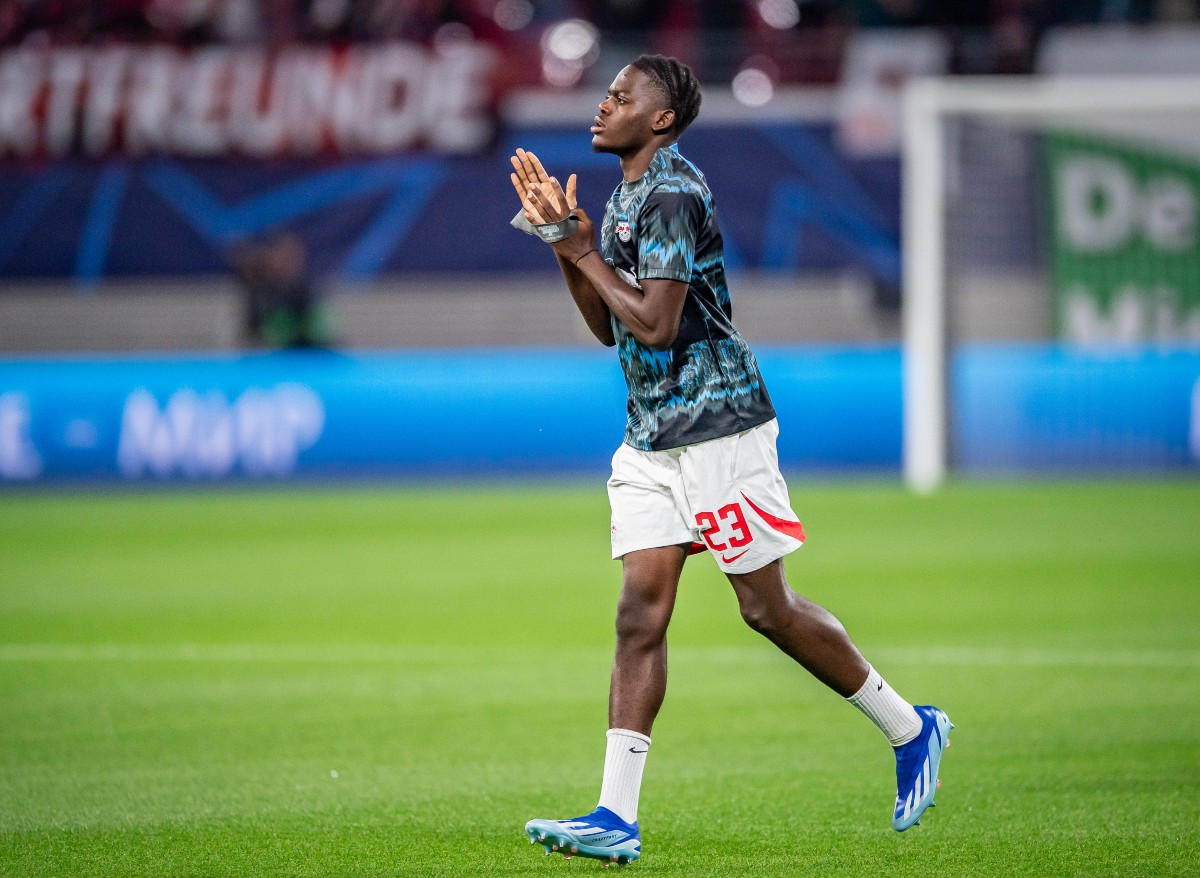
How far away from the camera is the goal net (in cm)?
1538

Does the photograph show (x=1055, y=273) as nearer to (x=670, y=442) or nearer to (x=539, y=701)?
(x=539, y=701)

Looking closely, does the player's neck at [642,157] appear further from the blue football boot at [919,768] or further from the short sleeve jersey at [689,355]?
the blue football boot at [919,768]

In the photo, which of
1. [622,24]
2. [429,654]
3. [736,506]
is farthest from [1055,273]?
[736,506]

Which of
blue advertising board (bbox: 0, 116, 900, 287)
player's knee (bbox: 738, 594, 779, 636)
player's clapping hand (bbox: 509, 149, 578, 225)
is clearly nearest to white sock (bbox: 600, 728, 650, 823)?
player's knee (bbox: 738, 594, 779, 636)

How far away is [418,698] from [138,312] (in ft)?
51.1

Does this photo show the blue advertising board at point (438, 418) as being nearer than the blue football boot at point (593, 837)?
No

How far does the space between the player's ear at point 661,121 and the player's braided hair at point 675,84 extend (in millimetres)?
25

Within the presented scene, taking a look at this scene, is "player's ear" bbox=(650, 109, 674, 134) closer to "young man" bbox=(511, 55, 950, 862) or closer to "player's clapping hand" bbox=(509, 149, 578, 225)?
"young man" bbox=(511, 55, 950, 862)

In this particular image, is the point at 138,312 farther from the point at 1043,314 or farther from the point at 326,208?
the point at 1043,314

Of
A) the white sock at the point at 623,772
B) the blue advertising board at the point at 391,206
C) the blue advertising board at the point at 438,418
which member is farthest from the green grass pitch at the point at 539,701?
the blue advertising board at the point at 391,206

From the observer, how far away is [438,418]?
16.7 m

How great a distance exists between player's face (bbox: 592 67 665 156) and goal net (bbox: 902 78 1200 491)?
1084 centimetres

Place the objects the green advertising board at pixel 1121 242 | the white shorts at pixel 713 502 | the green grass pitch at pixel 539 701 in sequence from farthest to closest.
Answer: the green advertising board at pixel 1121 242, the green grass pitch at pixel 539 701, the white shorts at pixel 713 502

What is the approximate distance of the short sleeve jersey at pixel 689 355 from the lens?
15.4 ft
